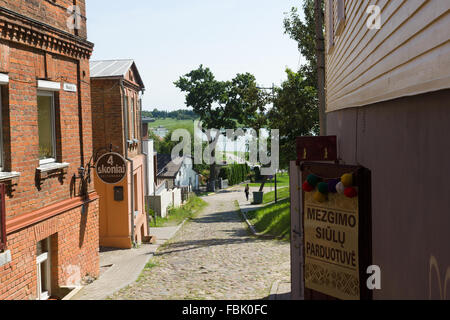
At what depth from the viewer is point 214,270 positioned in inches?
536

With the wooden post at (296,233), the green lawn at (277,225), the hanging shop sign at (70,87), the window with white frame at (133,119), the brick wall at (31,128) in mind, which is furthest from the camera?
the green lawn at (277,225)

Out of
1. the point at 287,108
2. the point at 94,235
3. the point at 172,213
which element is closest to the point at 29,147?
the point at 94,235

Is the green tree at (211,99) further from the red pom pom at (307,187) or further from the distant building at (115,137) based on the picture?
the red pom pom at (307,187)

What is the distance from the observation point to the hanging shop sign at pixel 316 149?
8.43 m

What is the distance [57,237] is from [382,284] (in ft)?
21.9

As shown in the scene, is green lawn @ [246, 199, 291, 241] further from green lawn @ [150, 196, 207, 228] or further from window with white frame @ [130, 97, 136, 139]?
window with white frame @ [130, 97, 136, 139]

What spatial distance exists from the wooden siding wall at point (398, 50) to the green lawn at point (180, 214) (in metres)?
21.4

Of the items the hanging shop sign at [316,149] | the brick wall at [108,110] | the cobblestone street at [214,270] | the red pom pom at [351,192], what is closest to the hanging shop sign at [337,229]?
the red pom pom at [351,192]

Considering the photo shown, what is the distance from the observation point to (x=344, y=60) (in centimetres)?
920

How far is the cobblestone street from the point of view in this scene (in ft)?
36.7

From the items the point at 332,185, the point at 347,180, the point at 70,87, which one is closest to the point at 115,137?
the point at 70,87

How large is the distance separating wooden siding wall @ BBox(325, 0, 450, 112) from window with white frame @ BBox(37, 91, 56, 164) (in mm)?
5657

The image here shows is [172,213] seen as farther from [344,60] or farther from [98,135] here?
[344,60]

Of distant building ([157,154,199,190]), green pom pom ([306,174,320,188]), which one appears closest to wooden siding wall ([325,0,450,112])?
green pom pom ([306,174,320,188])
